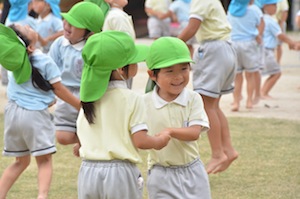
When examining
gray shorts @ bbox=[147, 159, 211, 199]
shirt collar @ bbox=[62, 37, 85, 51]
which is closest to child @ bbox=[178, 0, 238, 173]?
shirt collar @ bbox=[62, 37, 85, 51]

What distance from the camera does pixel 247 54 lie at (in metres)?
10.9

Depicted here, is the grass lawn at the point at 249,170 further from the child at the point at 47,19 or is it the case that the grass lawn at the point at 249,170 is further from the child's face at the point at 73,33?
the child at the point at 47,19

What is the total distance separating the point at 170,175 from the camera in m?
4.91

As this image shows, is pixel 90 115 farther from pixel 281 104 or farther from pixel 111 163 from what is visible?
pixel 281 104

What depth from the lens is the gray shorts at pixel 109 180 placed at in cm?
457

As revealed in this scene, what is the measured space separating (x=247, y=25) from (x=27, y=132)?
5231 millimetres

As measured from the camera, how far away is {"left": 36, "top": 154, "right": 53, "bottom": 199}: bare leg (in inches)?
249

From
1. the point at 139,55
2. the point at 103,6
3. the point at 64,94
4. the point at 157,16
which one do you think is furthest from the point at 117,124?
the point at 157,16

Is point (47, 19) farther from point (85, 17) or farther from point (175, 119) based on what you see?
point (175, 119)

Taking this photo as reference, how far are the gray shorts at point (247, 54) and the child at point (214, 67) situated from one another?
126 inches

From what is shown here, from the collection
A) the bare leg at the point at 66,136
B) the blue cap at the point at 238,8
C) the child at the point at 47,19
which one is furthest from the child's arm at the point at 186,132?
the child at the point at 47,19

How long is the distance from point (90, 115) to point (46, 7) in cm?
651

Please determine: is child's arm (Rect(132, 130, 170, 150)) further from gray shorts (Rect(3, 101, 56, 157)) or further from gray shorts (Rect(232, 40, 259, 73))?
gray shorts (Rect(232, 40, 259, 73))

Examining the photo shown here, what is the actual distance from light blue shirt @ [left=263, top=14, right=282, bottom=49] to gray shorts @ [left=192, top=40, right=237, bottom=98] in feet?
15.2
